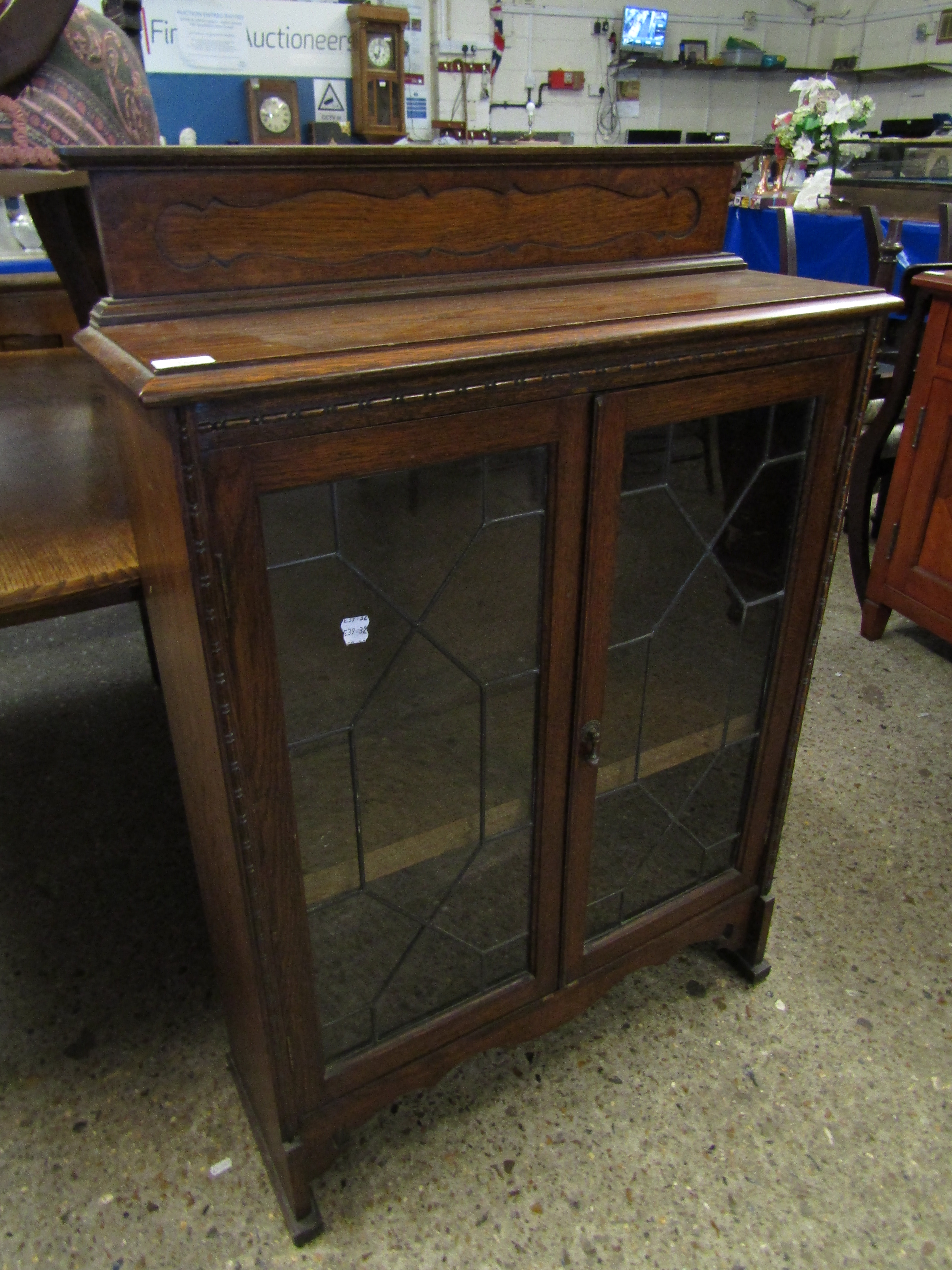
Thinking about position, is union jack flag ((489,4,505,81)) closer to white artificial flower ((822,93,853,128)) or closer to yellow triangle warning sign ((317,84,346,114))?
yellow triangle warning sign ((317,84,346,114))

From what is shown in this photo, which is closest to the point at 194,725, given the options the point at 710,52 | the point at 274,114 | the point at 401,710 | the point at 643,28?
the point at 401,710

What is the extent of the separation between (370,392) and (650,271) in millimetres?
570

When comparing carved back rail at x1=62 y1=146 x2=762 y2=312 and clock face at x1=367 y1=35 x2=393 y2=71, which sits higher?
clock face at x1=367 y1=35 x2=393 y2=71

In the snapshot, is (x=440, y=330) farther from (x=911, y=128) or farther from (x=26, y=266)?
(x=911, y=128)

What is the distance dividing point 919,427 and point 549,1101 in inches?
68.3

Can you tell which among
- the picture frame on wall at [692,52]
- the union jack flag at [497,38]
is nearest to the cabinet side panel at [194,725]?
the union jack flag at [497,38]

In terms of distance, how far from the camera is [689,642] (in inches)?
42.3

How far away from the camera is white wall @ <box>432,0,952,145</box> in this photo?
5.59m

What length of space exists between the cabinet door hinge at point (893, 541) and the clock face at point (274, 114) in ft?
11.1

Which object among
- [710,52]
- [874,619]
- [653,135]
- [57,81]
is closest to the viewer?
[57,81]

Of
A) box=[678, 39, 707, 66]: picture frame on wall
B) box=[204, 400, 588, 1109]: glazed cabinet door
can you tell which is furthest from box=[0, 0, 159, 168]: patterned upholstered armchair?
box=[678, 39, 707, 66]: picture frame on wall

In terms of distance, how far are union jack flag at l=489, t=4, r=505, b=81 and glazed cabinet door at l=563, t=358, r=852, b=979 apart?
5514mm

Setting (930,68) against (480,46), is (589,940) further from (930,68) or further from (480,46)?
(930,68)

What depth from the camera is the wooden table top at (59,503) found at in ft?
3.30
